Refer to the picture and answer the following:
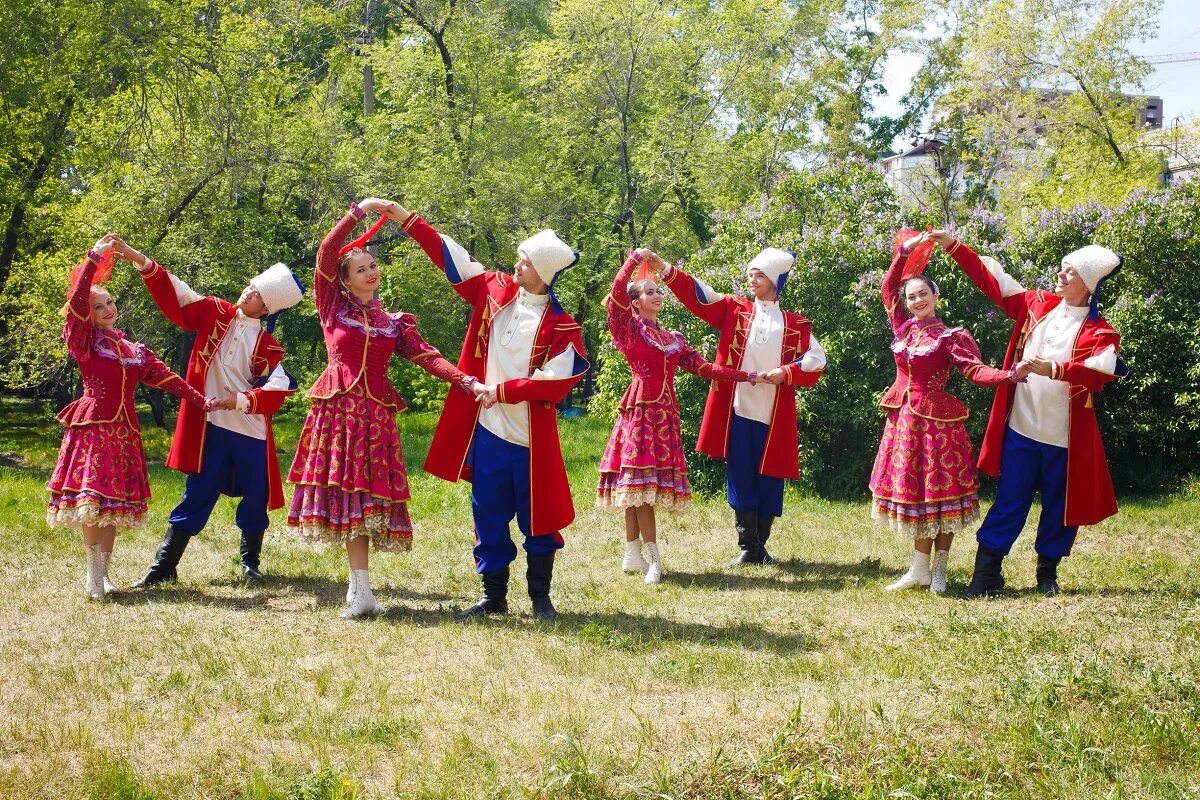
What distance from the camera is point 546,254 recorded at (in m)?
6.17

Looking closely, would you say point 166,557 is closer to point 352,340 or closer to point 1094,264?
point 352,340

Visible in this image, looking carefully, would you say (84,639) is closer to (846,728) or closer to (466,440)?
(466,440)

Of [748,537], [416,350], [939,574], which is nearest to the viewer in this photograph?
[416,350]

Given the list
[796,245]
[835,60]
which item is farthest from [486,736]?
[835,60]

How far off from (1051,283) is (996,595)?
497 cm

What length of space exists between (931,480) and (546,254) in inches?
101

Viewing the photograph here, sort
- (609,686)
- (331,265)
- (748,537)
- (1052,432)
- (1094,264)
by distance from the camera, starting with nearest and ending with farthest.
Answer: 1. (609,686)
2. (331,265)
3. (1094,264)
4. (1052,432)
5. (748,537)

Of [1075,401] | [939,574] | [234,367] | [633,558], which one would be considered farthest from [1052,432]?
[234,367]

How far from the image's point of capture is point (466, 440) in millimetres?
6328

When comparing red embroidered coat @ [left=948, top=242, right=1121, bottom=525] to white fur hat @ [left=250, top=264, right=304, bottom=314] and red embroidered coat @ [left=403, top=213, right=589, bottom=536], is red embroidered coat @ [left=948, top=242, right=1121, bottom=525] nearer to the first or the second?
red embroidered coat @ [left=403, top=213, right=589, bottom=536]

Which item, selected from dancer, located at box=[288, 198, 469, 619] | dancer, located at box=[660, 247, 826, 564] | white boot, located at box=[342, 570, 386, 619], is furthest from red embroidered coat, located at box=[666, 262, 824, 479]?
white boot, located at box=[342, 570, 386, 619]

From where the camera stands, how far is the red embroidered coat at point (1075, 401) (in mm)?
6410

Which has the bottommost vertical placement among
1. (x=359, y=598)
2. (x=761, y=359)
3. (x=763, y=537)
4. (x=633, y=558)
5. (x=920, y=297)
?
(x=359, y=598)

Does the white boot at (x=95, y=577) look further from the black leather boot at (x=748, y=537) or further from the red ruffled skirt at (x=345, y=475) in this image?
the black leather boot at (x=748, y=537)
